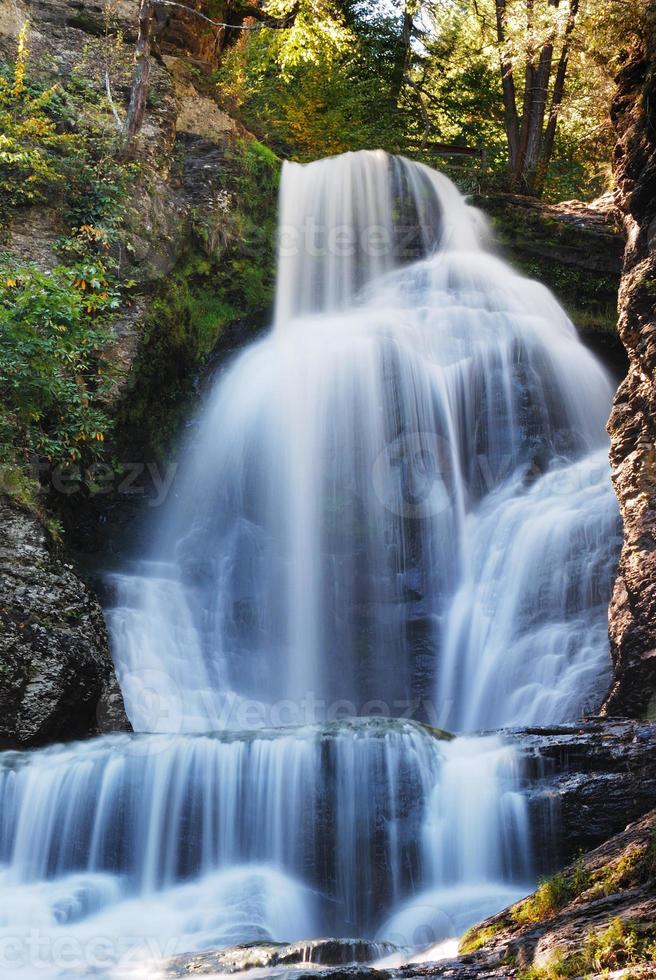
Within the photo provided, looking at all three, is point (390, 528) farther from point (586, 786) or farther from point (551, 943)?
point (551, 943)

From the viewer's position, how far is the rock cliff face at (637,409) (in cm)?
889

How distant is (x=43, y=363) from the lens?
10383mm

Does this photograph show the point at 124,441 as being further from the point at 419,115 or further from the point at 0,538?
the point at 419,115

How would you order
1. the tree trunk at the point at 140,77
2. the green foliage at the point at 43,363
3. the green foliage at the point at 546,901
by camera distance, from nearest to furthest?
the green foliage at the point at 546,901
the green foliage at the point at 43,363
the tree trunk at the point at 140,77

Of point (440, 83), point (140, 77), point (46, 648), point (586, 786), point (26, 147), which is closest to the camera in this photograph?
point (586, 786)

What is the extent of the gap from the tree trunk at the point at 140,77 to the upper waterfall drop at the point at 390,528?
3.49 metres

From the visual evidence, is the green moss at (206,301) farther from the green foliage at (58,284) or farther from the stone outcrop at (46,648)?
the stone outcrop at (46,648)

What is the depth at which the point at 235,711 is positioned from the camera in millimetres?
11141

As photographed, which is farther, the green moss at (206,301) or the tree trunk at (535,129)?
the tree trunk at (535,129)

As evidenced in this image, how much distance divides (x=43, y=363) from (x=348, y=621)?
16.4 feet

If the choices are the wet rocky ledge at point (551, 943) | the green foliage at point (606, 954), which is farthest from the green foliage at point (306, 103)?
the green foliage at point (606, 954)

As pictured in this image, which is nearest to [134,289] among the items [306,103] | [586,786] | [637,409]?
[637,409]

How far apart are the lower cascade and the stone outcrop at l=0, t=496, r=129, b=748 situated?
700mm

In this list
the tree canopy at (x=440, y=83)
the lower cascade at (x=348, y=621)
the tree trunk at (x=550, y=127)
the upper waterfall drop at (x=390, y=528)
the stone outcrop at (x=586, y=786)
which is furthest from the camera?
the tree trunk at (x=550, y=127)
